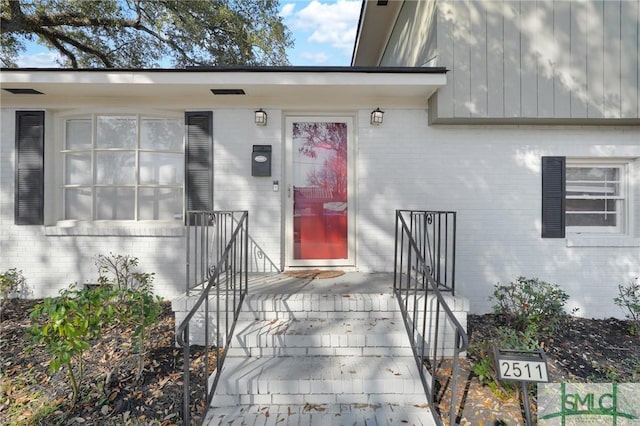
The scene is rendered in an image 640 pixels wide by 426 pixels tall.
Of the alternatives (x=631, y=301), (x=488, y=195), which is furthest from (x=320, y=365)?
(x=631, y=301)

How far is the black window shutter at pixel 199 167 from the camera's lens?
13.6 feet

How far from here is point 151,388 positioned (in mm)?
2500

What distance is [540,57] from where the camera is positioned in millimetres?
3947

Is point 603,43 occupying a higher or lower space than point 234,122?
higher

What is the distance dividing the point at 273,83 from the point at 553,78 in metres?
3.52

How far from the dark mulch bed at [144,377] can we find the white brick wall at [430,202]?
783 mm

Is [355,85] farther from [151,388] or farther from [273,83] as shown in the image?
[151,388]

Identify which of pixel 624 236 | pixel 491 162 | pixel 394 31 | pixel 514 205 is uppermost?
pixel 394 31

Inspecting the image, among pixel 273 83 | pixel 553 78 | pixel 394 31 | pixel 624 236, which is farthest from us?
pixel 394 31

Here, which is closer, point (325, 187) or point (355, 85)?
point (355, 85)

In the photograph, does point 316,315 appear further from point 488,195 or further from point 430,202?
point 488,195

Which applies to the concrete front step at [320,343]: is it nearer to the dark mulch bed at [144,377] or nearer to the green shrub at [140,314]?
the dark mulch bed at [144,377]

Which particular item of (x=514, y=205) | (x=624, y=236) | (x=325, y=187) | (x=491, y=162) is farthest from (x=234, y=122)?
(x=624, y=236)

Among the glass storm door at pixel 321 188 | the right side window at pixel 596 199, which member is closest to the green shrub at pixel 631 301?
the right side window at pixel 596 199
